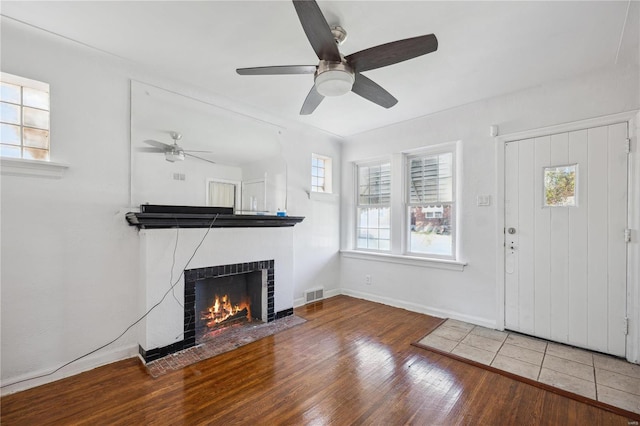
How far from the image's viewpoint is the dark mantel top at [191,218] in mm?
2407

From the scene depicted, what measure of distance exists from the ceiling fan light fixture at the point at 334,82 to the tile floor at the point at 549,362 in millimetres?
2537

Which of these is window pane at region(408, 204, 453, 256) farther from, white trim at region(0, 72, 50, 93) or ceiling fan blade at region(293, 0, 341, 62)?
white trim at region(0, 72, 50, 93)

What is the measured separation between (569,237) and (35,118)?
4.86 m

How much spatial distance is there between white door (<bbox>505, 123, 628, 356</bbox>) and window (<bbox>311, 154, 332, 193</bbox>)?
2470mm

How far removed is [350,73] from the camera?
1842 millimetres

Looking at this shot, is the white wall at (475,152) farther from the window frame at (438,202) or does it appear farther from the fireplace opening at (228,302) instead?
the fireplace opening at (228,302)

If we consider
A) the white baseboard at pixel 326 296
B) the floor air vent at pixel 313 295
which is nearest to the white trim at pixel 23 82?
the white baseboard at pixel 326 296

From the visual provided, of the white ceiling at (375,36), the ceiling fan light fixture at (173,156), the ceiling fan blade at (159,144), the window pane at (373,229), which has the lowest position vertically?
the window pane at (373,229)

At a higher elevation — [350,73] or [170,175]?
[350,73]

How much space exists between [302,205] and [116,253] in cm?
230

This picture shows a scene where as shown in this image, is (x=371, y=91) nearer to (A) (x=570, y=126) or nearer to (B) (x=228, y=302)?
(A) (x=570, y=126)

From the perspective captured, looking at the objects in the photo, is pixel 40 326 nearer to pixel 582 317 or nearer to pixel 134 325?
pixel 134 325

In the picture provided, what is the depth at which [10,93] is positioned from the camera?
209cm

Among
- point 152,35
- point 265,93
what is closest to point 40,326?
point 152,35
